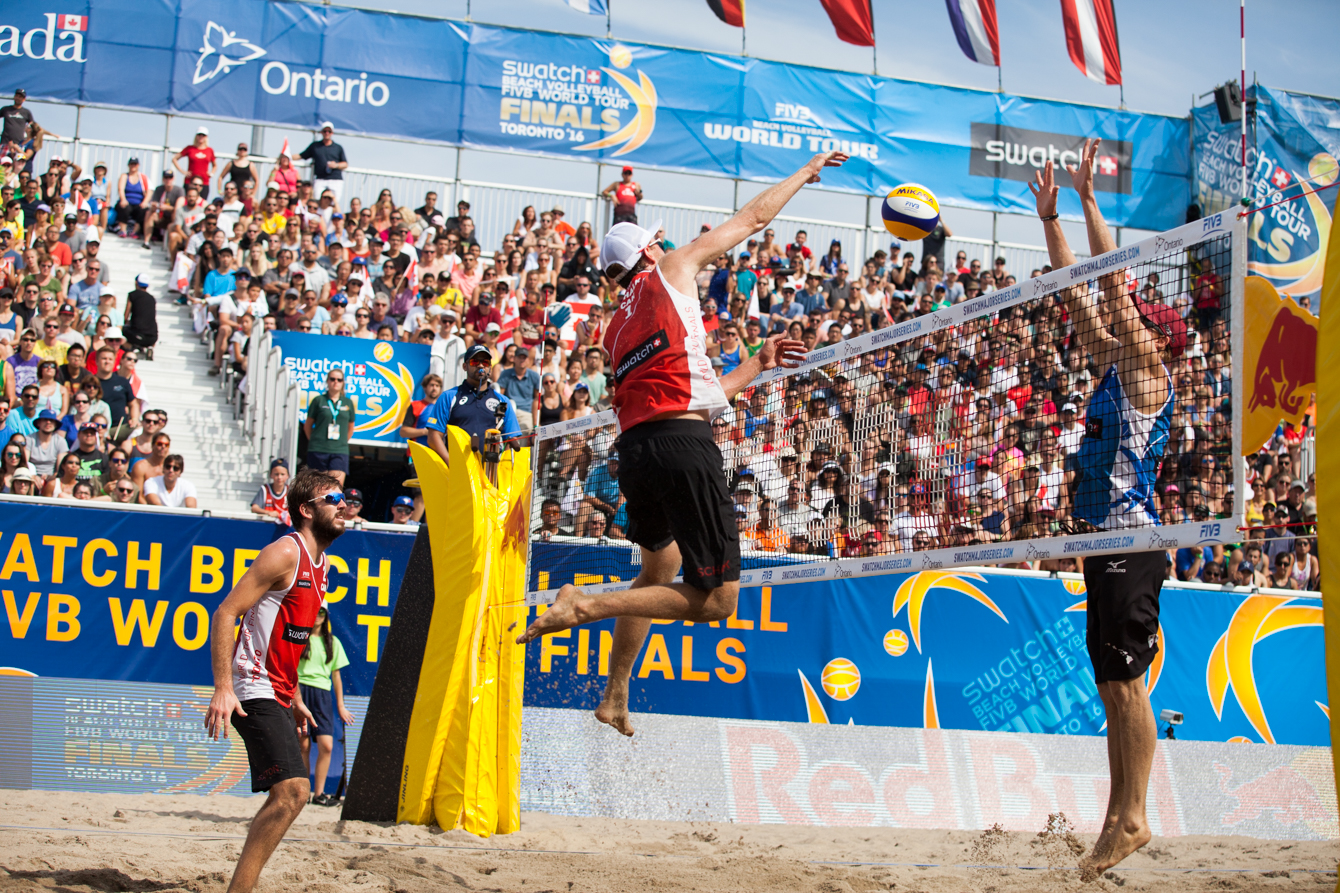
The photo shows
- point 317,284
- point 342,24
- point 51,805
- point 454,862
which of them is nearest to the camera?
point 454,862

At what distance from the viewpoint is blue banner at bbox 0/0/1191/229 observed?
55.6 ft

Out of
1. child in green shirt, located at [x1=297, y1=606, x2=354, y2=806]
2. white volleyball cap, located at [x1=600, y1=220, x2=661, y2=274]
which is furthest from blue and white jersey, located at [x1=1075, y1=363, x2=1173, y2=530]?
child in green shirt, located at [x1=297, y1=606, x2=354, y2=806]

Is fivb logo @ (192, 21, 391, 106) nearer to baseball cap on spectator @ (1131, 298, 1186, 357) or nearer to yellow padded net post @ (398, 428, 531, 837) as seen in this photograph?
yellow padded net post @ (398, 428, 531, 837)

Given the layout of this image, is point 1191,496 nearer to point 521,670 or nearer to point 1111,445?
point 1111,445

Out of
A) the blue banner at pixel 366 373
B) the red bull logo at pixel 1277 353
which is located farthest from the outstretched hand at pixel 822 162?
the blue banner at pixel 366 373

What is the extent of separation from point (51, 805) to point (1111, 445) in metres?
6.82

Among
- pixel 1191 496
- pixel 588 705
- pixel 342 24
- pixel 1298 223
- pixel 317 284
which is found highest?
pixel 342 24

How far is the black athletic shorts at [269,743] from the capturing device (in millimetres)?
4992

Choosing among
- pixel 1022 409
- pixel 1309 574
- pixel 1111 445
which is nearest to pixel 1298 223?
pixel 1309 574

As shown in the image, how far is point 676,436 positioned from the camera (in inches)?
209

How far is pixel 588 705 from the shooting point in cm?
918

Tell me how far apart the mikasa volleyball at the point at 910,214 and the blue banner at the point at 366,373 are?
698 cm

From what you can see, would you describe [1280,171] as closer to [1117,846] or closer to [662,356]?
[1117,846]

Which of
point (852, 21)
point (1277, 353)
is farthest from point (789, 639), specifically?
point (852, 21)
